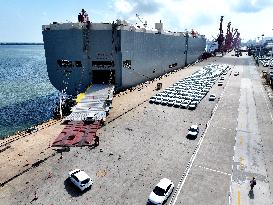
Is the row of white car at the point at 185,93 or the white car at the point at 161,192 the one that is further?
the row of white car at the point at 185,93

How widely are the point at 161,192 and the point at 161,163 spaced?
738cm

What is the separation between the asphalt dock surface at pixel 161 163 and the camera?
26875 millimetres

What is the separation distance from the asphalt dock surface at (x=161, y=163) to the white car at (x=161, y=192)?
85 cm

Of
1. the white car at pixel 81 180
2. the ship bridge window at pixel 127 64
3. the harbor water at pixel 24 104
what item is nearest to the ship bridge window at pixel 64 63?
the harbor water at pixel 24 104

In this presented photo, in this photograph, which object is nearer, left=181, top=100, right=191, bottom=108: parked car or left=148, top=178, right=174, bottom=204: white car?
left=148, top=178, right=174, bottom=204: white car

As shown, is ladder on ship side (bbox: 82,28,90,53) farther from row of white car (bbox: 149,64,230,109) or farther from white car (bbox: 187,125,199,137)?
white car (bbox: 187,125,199,137)

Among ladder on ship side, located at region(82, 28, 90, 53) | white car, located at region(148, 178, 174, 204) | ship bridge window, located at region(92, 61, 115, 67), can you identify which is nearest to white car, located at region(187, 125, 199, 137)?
white car, located at region(148, 178, 174, 204)

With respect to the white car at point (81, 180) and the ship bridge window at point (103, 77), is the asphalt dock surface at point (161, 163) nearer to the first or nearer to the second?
the white car at point (81, 180)

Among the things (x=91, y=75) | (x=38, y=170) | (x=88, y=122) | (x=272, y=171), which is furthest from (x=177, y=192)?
(x=91, y=75)

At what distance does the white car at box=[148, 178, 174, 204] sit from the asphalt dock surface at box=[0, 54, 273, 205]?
85 cm

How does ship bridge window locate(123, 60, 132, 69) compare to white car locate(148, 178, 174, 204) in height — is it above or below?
above

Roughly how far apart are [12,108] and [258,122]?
6596 cm

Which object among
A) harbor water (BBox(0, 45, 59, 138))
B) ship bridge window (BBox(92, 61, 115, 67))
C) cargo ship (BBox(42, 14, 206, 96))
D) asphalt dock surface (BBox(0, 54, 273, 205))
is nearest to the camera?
asphalt dock surface (BBox(0, 54, 273, 205))

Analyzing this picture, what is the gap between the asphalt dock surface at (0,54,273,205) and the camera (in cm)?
2688
